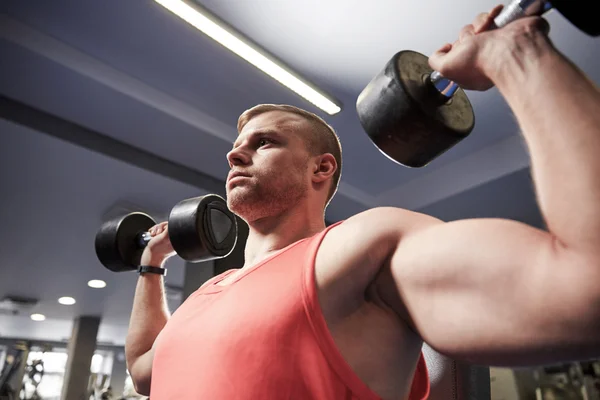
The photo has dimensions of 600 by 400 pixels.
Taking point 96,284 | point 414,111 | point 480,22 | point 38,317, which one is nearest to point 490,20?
point 480,22

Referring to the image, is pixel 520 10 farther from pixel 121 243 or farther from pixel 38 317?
pixel 38 317

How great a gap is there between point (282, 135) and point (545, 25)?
654mm

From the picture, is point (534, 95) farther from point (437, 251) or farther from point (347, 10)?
point (347, 10)

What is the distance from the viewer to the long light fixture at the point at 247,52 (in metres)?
2.03

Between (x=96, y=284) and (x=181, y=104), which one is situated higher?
(x=96, y=284)

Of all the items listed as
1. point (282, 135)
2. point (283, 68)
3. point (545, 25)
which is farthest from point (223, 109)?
point (545, 25)

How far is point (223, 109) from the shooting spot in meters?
2.99

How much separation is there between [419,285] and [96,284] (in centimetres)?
579

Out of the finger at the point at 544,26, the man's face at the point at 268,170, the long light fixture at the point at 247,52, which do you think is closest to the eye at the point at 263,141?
the man's face at the point at 268,170

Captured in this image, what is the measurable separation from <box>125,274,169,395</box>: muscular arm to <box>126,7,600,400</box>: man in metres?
0.35

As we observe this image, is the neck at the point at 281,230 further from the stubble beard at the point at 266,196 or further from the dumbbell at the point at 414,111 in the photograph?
the dumbbell at the point at 414,111

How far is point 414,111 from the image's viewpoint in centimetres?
84

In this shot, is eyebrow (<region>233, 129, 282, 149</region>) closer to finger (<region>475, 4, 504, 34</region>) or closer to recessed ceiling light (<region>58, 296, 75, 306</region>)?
finger (<region>475, 4, 504, 34</region>)

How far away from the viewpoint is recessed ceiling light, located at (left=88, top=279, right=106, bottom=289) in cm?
568
